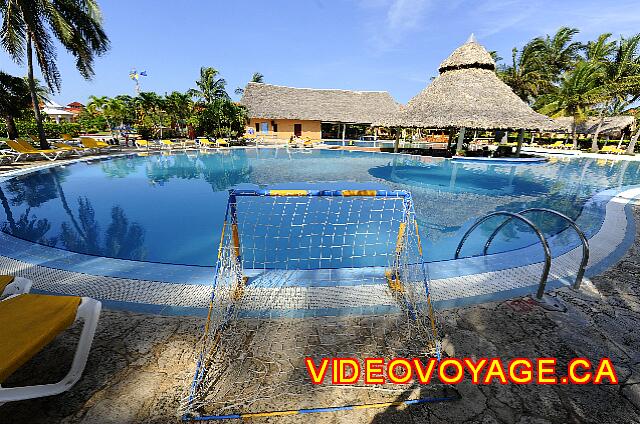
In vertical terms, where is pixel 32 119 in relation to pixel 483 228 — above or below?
above

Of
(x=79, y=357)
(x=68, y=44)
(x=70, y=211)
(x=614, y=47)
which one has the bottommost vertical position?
(x=70, y=211)

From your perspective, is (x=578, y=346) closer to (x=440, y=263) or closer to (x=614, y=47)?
(x=440, y=263)

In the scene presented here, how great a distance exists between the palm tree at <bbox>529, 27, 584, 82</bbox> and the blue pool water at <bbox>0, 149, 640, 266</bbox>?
23.7m

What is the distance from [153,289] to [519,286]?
4.73m

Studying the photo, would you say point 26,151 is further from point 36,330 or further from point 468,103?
point 468,103

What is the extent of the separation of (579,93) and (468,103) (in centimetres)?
1747

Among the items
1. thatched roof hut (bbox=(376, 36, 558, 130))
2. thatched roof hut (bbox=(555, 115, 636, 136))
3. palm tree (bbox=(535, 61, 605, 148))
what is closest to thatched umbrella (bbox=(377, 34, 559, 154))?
thatched roof hut (bbox=(376, 36, 558, 130))

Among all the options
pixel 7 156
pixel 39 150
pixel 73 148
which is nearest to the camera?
pixel 7 156

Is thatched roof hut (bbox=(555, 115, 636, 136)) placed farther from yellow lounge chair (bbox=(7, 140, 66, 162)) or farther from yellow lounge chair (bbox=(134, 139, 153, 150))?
yellow lounge chair (bbox=(7, 140, 66, 162))

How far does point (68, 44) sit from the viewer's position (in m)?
15.8

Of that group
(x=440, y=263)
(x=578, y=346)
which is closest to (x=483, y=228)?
(x=440, y=263)

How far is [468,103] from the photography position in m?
19.5

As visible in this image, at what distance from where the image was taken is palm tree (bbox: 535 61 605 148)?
26219mm

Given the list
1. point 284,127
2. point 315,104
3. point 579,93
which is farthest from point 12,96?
point 579,93
